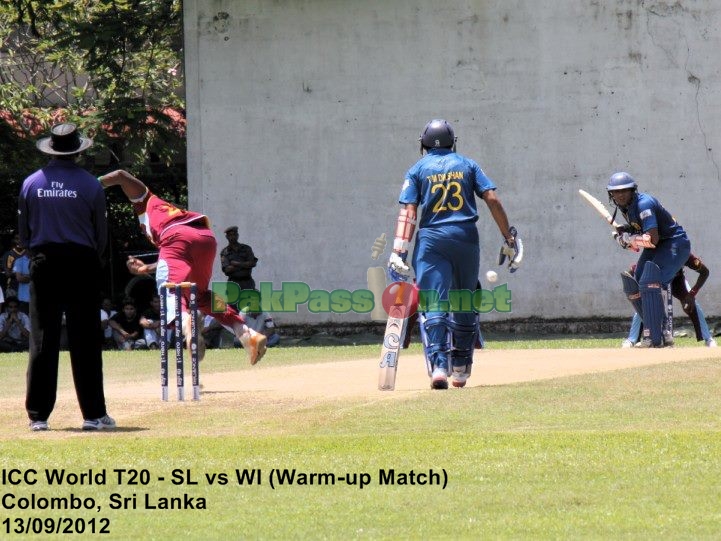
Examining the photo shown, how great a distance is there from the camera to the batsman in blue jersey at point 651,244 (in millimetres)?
16438

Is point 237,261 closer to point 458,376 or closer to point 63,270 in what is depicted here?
point 458,376

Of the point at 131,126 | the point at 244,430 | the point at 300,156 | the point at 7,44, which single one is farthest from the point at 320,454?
the point at 7,44

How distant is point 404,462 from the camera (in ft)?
27.3

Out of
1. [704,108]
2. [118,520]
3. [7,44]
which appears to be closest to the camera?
[118,520]

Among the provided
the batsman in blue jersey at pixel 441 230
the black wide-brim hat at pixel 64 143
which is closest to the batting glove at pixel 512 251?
the batsman in blue jersey at pixel 441 230

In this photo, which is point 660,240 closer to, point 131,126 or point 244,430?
point 244,430

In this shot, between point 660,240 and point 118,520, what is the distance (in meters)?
10.8

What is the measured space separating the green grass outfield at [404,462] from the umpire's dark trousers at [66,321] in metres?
0.30

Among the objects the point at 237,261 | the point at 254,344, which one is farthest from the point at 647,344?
the point at 237,261

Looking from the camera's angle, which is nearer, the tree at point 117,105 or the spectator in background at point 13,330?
the spectator in background at point 13,330

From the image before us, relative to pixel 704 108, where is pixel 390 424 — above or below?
below

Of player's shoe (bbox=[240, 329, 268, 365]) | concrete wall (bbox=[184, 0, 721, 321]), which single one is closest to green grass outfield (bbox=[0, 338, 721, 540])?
player's shoe (bbox=[240, 329, 268, 365])

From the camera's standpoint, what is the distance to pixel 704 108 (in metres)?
25.1

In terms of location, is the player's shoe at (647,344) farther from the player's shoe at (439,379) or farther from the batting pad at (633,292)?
the player's shoe at (439,379)
